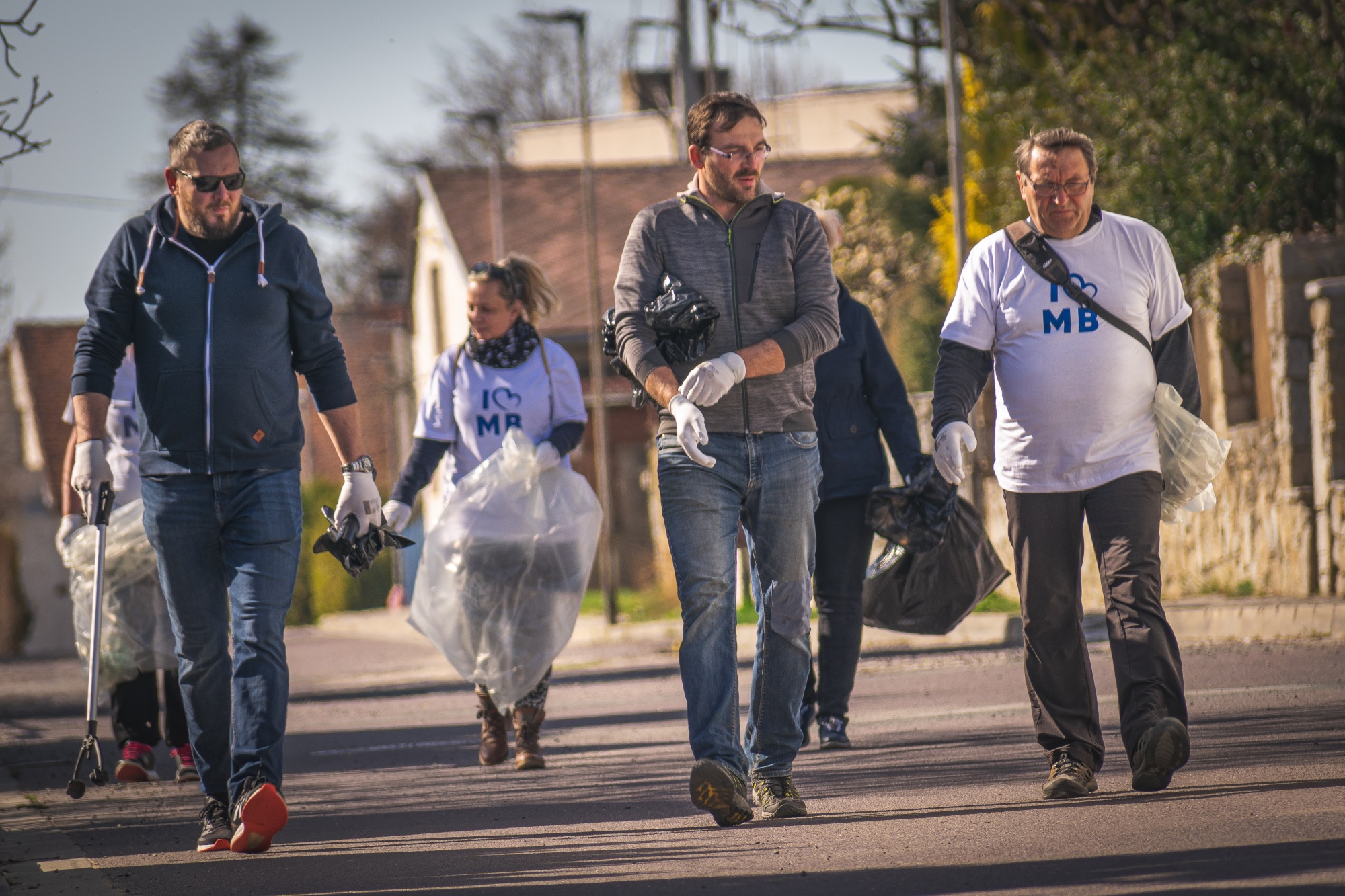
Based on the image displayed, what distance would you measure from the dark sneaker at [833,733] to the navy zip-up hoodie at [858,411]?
89 centimetres

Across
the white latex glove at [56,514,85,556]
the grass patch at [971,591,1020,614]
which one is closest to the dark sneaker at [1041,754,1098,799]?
the white latex glove at [56,514,85,556]

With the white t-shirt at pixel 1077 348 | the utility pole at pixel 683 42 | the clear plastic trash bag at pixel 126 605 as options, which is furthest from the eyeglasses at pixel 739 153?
the utility pole at pixel 683 42

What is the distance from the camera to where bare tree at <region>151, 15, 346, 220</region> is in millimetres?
51156

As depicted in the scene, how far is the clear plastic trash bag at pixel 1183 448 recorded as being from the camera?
5.07 m

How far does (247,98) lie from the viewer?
5178 cm

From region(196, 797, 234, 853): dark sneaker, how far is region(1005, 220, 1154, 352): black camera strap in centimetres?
296

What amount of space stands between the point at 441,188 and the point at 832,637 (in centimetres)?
2841

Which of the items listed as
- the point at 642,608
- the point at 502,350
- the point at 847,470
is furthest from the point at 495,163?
the point at 847,470

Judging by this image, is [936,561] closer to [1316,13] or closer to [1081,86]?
[1316,13]

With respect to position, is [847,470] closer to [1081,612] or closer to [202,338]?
[1081,612]

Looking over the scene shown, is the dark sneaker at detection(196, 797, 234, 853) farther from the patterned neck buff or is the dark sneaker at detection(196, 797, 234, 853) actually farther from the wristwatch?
the patterned neck buff

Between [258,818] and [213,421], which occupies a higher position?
[213,421]

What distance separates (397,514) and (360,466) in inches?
53.2

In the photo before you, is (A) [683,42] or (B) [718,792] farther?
(A) [683,42]
